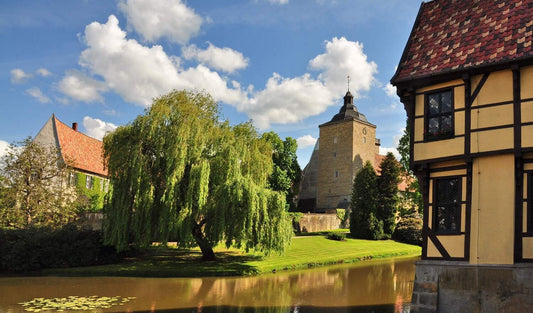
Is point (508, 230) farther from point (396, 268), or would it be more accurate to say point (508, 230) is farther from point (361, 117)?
point (361, 117)

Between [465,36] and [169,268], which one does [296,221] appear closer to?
[169,268]

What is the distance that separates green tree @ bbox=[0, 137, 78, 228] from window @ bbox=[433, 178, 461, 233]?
20.9 meters

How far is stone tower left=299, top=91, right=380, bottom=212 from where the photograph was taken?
55.9 metres

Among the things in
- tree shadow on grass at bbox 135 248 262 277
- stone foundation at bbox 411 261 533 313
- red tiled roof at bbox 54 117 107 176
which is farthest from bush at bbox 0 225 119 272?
stone foundation at bbox 411 261 533 313

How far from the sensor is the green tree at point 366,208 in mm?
38375

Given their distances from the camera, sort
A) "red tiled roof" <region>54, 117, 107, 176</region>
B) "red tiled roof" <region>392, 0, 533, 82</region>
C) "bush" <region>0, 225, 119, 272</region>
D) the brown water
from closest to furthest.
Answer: "red tiled roof" <region>392, 0, 533, 82</region>, the brown water, "bush" <region>0, 225, 119, 272</region>, "red tiled roof" <region>54, 117, 107, 176</region>

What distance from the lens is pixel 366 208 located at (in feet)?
129

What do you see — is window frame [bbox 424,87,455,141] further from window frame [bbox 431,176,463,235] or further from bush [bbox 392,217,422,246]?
bush [bbox 392,217,422,246]

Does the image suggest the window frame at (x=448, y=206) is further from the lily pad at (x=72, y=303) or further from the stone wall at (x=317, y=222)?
the stone wall at (x=317, y=222)

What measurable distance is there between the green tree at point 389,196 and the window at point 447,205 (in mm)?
28534

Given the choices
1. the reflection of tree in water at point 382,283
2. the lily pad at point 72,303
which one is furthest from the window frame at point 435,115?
the lily pad at point 72,303

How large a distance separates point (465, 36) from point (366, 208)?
93.4ft

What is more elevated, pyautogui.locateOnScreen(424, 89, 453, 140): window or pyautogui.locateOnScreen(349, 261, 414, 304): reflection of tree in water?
pyautogui.locateOnScreen(424, 89, 453, 140): window

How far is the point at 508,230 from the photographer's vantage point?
33.7 feet
